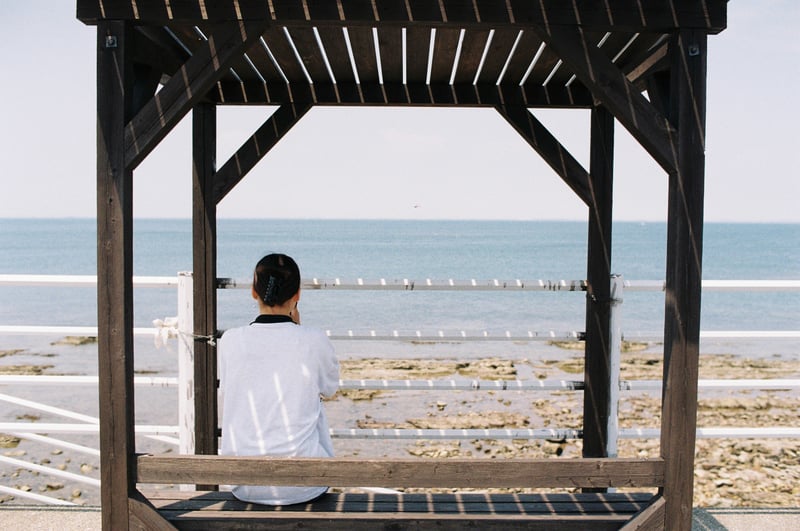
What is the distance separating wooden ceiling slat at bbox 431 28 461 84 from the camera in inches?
122

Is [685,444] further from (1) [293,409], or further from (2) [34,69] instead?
(2) [34,69]

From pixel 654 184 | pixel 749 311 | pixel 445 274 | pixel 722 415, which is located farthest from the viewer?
pixel 654 184

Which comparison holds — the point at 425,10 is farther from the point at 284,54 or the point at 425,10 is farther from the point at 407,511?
the point at 407,511

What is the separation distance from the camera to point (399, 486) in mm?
2551

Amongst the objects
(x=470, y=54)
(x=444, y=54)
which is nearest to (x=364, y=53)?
(x=444, y=54)

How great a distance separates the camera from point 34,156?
180ft

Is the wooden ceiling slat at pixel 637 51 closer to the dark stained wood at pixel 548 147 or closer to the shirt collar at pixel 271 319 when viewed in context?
the dark stained wood at pixel 548 147

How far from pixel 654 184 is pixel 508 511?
175 ft

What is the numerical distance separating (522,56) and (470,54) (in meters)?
0.24

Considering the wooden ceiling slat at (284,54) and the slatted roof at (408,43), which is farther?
the wooden ceiling slat at (284,54)

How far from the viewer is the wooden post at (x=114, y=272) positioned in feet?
8.40

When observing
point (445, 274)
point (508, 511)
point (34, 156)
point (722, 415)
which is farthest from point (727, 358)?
point (34, 156)

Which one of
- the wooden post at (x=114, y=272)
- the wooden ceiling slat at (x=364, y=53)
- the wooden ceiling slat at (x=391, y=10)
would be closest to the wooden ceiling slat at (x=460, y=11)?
the wooden ceiling slat at (x=391, y=10)

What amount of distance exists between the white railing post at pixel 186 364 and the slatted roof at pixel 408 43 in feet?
3.41
